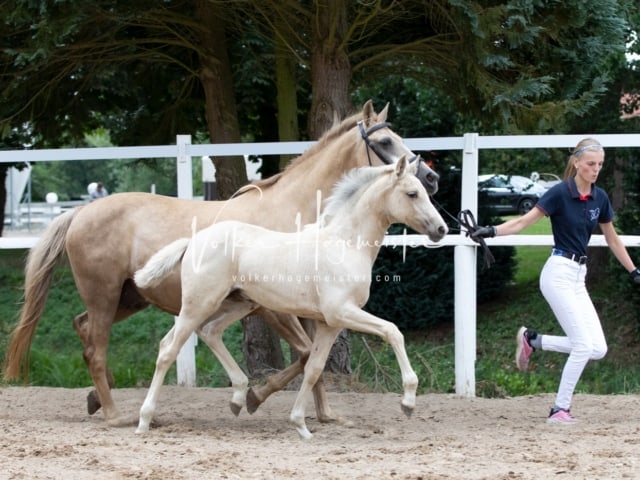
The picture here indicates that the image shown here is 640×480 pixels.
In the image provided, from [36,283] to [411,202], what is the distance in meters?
2.98

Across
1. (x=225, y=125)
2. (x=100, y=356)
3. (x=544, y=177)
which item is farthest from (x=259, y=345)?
(x=544, y=177)

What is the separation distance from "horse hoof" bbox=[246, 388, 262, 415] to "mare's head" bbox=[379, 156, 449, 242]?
1.63 meters

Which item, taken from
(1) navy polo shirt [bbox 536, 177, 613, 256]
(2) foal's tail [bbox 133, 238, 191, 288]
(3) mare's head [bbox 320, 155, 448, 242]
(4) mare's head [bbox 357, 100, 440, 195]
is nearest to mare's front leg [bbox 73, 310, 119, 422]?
(2) foal's tail [bbox 133, 238, 191, 288]

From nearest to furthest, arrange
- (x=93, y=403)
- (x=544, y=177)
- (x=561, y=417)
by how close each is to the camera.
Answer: (x=561, y=417) → (x=93, y=403) → (x=544, y=177)

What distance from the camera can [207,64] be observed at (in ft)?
28.7

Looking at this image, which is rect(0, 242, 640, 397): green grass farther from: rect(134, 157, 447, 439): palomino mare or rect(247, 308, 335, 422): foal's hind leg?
rect(134, 157, 447, 439): palomino mare

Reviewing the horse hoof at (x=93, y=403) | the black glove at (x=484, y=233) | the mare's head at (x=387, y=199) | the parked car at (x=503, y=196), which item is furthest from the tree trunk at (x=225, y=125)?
the parked car at (x=503, y=196)

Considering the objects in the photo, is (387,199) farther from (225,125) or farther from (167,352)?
(225,125)

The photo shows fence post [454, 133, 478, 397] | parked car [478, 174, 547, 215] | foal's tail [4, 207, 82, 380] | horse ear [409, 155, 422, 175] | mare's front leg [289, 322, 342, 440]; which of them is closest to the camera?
horse ear [409, 155, 422, 175]

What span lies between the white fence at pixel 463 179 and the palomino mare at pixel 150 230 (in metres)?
0.95

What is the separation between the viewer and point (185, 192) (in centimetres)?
749

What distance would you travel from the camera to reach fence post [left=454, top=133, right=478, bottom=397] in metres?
7.09

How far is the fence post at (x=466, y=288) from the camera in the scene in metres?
7.09

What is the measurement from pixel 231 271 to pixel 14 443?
161cm
